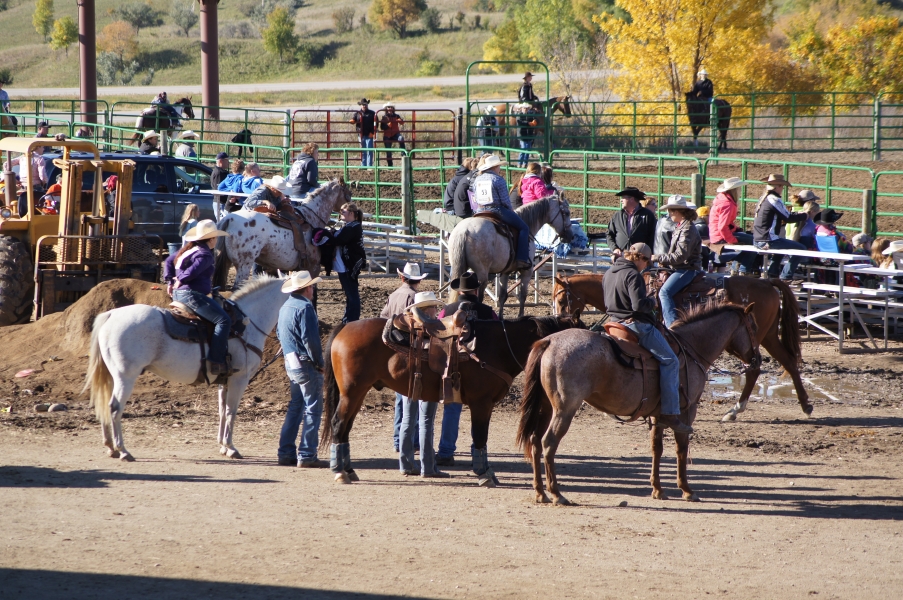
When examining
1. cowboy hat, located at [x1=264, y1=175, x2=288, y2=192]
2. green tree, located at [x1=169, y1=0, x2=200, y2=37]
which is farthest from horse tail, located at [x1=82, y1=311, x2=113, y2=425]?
green tree, located at [x1=169, y1=0, x2=200, y2=37]

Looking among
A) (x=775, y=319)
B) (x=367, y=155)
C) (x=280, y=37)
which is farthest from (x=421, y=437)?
(x=280, y=37)

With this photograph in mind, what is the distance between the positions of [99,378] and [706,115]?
21.4 m

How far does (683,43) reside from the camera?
98.2 feet

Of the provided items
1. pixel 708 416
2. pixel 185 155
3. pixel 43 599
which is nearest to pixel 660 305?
pixel 708 416

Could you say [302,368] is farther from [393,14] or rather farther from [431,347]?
[393,14]

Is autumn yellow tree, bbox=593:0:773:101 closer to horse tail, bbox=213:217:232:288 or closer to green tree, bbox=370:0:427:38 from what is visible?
horse tail, bbox=213:217:232:288

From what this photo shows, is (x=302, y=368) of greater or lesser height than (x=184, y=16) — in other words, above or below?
below

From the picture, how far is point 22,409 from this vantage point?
11172 millimetres

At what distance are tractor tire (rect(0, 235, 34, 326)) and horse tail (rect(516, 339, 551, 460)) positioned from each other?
905 centimetres

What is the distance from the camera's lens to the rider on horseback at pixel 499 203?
1302 cm

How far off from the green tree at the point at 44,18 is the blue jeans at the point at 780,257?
70134 millimetres

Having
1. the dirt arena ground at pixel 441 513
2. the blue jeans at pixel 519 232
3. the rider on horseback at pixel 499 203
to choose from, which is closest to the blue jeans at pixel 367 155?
the rider on horseback at pixel 499 203

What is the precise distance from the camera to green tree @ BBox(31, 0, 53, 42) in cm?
7356

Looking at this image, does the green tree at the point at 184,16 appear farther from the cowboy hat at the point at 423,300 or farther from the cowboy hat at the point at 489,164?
the cowboy hat at the point at 423,300
